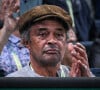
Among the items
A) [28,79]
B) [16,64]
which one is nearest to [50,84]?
[28,79]

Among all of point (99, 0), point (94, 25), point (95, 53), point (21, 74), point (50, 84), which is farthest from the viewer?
point (99, 0)

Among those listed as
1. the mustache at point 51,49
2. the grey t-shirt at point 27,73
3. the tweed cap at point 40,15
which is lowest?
the grey t-shirt at point 27,73

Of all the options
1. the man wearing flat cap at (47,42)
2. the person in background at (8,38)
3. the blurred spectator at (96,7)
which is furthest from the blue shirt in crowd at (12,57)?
the blurred spectator at (96,7)

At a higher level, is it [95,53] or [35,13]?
[35,13]

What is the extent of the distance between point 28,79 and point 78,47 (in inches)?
42.2

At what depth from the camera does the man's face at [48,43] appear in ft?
13.8

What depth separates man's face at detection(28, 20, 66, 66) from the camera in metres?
4.19

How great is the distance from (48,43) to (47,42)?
0.04 ft

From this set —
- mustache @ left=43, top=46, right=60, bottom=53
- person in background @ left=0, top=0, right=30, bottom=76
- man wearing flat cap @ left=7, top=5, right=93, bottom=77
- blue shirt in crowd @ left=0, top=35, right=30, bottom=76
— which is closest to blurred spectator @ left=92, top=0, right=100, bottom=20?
blue shirt in crowd @ left=0, top=35, right=30, bottom=76

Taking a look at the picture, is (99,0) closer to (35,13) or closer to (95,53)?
(95,53)

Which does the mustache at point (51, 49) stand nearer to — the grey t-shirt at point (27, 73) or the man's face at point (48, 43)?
the man's face at point (48, 43)

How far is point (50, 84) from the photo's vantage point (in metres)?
3.33

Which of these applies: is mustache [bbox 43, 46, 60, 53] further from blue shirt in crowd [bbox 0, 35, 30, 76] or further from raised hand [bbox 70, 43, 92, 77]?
blue shirt in crowd [bbox 0, 35, 30, 76]

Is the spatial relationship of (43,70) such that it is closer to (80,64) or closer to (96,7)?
(80,64)
